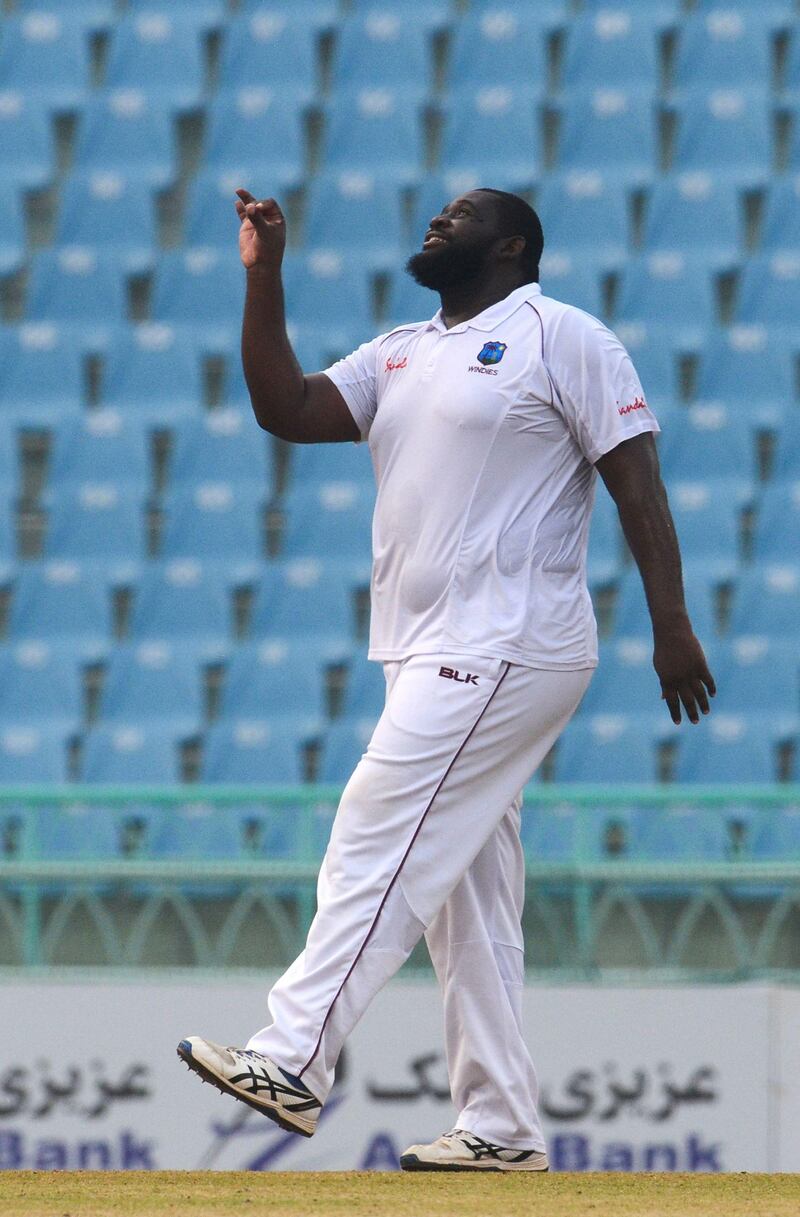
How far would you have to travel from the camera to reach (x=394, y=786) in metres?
3.05

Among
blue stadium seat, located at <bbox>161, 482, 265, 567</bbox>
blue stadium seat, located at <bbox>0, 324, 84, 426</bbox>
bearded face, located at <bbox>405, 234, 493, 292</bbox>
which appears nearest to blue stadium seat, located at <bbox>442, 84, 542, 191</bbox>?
blue stadium seat, located at <bbox>0, 324, 84, 426</bbox>

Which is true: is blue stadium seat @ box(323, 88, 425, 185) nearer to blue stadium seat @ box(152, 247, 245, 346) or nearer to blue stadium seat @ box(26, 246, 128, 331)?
blue stadium seat @ box(152, 247, 245, 346)

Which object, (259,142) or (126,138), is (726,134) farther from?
(126,138)

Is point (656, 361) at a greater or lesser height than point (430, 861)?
greater

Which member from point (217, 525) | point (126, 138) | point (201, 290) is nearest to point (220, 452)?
point (217, 525)

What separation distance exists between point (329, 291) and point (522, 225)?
6838 millimetres

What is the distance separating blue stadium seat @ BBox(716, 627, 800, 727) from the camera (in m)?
8.33

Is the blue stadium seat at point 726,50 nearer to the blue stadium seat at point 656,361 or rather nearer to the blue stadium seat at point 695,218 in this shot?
the blue stadium seat at point 695,218

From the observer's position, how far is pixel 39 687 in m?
8.48

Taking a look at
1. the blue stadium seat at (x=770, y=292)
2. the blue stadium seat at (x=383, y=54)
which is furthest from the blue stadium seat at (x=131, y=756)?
the blue stadium seat at (x=383, y=54)

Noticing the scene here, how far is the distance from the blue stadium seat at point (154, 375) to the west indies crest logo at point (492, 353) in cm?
659

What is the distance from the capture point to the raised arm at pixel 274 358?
10.6 ft

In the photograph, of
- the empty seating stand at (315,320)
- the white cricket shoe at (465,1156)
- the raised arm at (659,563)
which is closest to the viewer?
the raised arm at (659,563)

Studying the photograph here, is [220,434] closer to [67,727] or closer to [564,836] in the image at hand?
[67,727]
